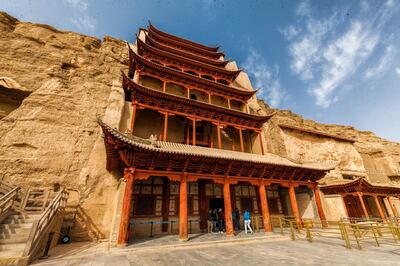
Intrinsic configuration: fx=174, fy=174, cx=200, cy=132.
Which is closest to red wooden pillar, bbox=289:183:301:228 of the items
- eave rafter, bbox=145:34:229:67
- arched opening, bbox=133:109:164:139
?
arched opening, bbox=133:109:164:139

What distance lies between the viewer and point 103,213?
9914 millimetres

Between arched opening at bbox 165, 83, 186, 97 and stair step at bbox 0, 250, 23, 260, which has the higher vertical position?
arched opening at bbox 165, 83, 186, 97

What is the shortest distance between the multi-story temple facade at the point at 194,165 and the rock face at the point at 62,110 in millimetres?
1603

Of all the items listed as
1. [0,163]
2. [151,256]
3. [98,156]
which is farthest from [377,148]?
[0,163]

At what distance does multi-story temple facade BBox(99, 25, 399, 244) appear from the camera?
818 centimetres

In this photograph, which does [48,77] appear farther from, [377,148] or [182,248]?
[377,148]

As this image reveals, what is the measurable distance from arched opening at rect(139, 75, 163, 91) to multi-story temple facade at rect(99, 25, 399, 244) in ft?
0.29

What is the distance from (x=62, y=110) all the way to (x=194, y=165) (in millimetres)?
10174

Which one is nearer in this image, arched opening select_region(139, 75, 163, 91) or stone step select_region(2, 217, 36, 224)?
stone step select_region(2, 217, 36, 224)

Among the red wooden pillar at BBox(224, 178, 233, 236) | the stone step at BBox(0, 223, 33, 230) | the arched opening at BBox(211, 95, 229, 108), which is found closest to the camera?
the stone step at BBox(0, 223, 33, 230)

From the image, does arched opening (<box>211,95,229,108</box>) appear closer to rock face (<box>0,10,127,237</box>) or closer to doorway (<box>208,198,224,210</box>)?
rock face (<box>0,10,127,237</box>)

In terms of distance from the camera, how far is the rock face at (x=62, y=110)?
991 centimetres

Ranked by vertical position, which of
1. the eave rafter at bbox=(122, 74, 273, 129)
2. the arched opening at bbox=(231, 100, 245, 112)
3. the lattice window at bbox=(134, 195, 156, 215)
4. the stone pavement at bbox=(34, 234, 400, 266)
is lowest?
the stone pavement at bbox=(34, 234, 400, 266)

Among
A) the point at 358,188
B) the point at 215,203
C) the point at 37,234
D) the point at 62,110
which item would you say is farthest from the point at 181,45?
the point at 358,188
